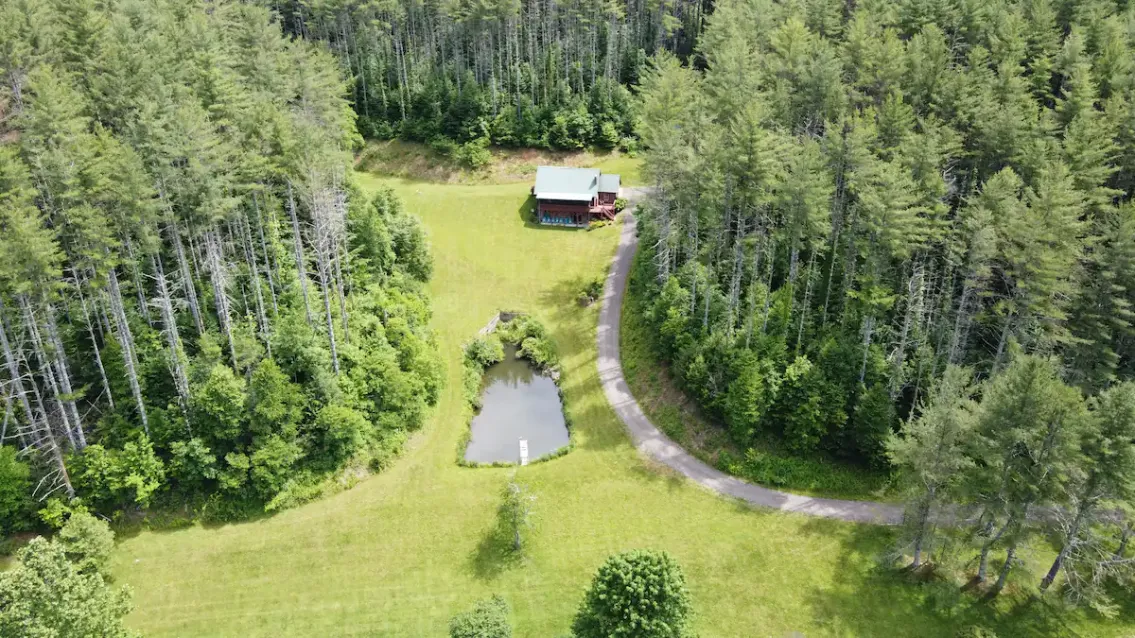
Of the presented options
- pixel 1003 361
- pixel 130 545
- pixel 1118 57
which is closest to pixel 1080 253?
pixel 1003 361

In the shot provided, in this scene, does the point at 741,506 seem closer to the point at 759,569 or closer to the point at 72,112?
the point at 759,569

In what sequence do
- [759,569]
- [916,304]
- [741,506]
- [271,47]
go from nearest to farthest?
1. [759,569]
2. [741,506]
3. [916,304]
4. [271,47]

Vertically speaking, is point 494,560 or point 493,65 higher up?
point 493,65

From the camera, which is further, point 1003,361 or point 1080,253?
point 1003,361

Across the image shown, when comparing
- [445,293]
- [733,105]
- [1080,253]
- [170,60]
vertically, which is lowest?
[445,293]

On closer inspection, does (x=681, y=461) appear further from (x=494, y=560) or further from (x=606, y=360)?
(x=494, y=560)

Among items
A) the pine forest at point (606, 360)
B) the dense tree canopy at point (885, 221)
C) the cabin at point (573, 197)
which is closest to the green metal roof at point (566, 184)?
the cabin at point (573, 197)

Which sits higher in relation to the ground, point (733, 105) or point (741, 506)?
point (733, 105)

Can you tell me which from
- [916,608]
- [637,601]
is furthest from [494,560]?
[916,608]
